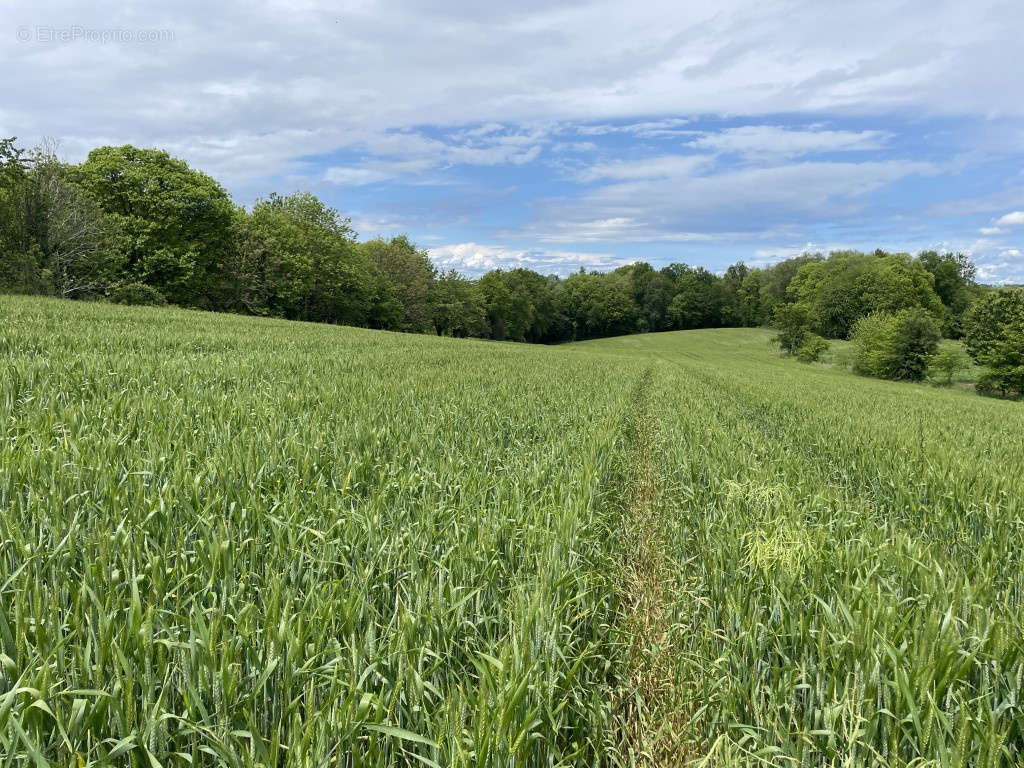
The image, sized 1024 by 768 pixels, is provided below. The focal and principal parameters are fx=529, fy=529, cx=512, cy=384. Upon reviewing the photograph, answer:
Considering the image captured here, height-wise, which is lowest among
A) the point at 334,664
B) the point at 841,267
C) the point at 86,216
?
the point at 334,664

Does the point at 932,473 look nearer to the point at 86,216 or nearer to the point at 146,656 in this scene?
the point at 146,656

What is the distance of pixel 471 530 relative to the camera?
127 inches

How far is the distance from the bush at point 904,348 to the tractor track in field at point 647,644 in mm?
56389

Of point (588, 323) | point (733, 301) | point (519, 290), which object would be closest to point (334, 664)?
point (519, 290)

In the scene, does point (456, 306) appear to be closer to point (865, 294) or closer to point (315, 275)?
point (315, 275)

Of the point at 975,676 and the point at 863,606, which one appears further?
the point at 863,606

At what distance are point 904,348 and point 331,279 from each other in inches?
2331

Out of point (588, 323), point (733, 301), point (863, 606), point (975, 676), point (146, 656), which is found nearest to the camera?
point (146, 656)

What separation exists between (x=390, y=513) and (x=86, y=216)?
4572 cm

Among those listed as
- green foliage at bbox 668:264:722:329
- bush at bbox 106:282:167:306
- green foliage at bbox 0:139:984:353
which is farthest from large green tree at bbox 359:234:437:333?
green foliage at bbox 668:264:722:329

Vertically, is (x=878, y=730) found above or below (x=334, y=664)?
below

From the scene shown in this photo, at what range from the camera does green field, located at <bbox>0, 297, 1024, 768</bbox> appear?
178cm

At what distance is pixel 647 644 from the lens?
3080 millimetres

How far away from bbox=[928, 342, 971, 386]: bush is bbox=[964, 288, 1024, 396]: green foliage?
1756 millimetres
